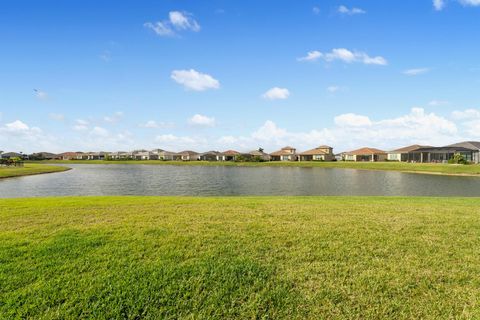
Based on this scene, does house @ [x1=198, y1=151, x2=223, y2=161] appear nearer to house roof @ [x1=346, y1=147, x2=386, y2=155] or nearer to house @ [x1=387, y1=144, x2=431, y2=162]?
house roof @ [x1=346, y1=147, x2=386, y2=155]

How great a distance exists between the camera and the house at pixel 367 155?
95188 mm

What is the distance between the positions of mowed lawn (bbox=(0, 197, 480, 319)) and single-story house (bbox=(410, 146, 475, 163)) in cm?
7911

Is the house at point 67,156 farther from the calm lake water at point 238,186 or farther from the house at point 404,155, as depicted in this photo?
the house at point 404,155

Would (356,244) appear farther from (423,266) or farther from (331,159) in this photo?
(331,159)

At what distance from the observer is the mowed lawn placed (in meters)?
4.17

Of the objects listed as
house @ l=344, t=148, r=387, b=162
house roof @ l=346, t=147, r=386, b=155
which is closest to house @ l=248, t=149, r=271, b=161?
house @ l=344, t=148, r=387, b=162

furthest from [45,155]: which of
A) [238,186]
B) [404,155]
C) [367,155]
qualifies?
[404,155]

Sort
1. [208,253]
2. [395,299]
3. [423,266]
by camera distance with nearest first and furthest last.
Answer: [395,299] → [423,266] → [208,253]

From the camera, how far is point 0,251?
592cm

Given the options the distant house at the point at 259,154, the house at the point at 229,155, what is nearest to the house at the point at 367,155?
the distant house at the point at 259,154

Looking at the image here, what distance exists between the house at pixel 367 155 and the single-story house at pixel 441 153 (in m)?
16.4

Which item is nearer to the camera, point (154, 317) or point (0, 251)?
point (154, 317)

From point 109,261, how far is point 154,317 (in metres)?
1.97

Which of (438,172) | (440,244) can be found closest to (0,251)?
(440,244)
